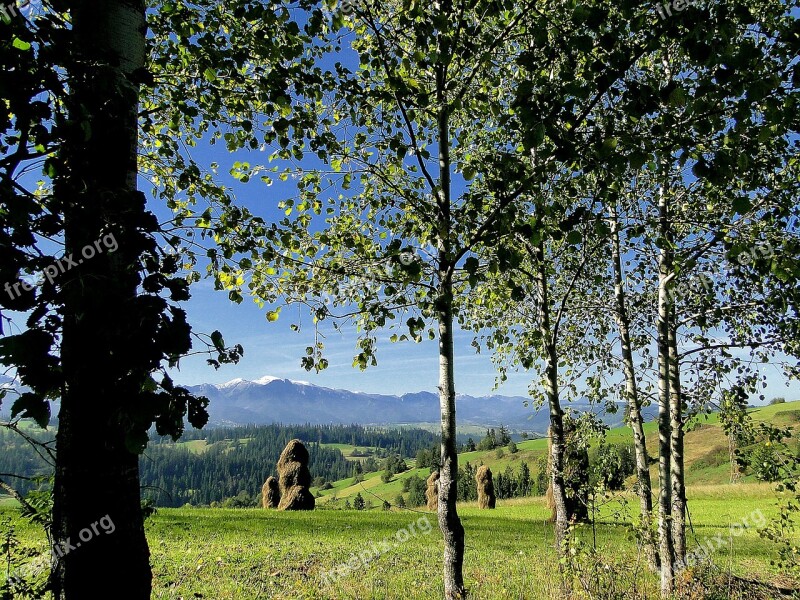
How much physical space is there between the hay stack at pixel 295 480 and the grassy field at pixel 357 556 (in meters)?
6.46

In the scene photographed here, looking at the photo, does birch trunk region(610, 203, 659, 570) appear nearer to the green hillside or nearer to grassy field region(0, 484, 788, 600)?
grassy field region(0, 484, 788, 600)

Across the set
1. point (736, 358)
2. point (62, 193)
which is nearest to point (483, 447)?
point (736, 358)

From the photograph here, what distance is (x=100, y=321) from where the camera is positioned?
155cm

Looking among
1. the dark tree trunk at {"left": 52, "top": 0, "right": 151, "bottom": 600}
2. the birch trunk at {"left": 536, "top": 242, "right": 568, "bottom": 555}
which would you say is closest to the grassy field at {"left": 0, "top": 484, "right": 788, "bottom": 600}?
the birch trunk at {"left": 536, "top": 242, "right": 568, "bottom": 555}

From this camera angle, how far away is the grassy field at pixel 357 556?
889 centimetres

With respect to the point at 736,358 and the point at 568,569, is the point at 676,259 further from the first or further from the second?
the point at 736,358

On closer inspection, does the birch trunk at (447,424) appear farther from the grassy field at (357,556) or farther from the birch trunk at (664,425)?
the birch trunk at (664,425)

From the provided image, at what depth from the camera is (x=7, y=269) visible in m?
1.41
